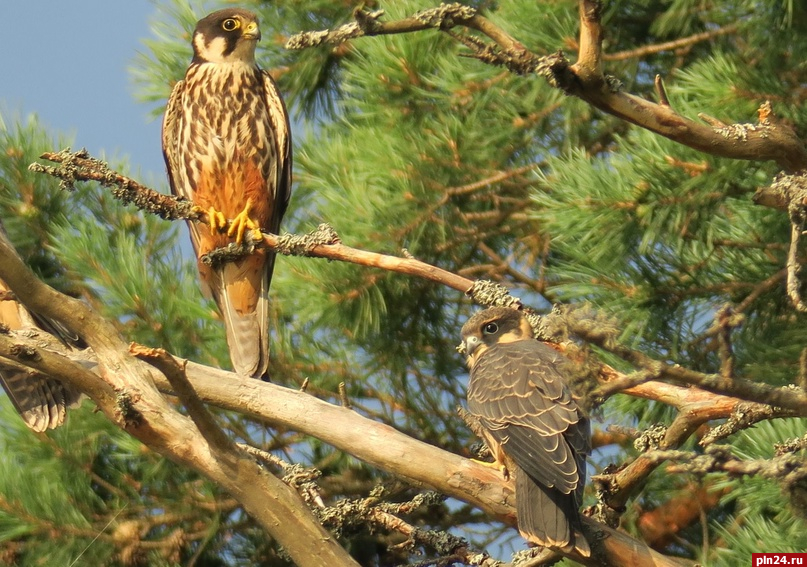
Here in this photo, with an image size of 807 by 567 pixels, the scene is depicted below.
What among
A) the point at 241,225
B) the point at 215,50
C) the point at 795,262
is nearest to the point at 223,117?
the point at 215,50

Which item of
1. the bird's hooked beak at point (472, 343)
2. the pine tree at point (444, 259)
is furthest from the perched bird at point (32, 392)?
the bird's hooked beak at point (472, 343)

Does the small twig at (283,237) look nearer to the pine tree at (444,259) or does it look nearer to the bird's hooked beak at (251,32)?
the pine tree at (444,259)

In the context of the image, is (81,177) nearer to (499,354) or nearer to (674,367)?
(499,354)

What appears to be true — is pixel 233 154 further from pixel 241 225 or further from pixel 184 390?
pixel 184 390

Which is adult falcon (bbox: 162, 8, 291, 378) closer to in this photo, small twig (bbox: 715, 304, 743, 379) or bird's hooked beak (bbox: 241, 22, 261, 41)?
bird's hooked beak (bbox: 241, 22, 261, 41)

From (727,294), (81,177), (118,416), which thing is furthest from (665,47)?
(118,416)

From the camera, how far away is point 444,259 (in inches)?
143

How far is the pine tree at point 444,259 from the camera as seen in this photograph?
2840 millimetres

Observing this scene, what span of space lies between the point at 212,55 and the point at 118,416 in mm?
1881

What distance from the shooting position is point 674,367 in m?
1.28

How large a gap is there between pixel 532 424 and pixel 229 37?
188 cm

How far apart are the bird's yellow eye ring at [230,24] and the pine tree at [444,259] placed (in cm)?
45

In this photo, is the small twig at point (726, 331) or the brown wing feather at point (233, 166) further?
the brown wing feather at point (233, 166)

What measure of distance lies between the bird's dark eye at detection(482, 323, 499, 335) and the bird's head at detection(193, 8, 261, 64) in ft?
A: 4.63
